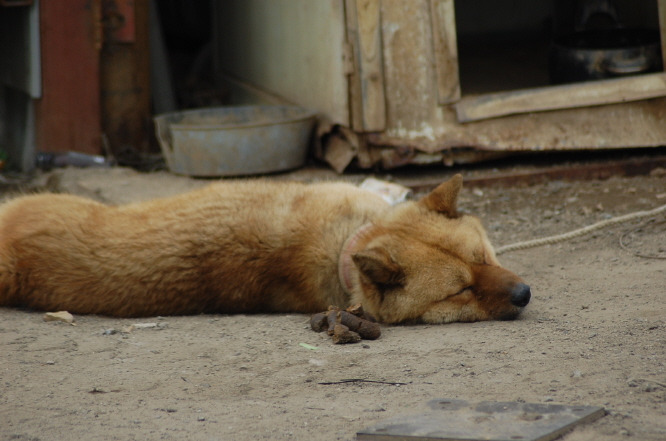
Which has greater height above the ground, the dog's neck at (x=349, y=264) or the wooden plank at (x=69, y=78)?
the wooden plank at (x=69, y=78)

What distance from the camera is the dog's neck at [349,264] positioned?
156 inches

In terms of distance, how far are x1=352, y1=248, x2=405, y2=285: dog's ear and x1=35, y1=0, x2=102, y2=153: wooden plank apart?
430 centimetres

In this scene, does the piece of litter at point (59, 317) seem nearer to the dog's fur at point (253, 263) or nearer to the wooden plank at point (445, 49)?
the dog's fur at point (253, 263)

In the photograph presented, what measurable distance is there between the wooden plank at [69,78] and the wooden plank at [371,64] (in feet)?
8.22

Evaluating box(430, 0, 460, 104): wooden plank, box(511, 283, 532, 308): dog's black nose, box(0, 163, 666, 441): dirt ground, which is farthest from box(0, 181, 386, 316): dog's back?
box(430, 0, 460, 104): wooden plank

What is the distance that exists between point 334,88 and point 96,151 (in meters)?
2.34

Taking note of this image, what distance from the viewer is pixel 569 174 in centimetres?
627

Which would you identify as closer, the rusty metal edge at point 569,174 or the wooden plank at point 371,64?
the wooden plank at point 371,64

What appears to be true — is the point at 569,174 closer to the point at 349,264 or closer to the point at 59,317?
the point at 349,264

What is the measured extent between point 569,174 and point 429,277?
2914 millimetres

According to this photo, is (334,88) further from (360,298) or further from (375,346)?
(375,346)

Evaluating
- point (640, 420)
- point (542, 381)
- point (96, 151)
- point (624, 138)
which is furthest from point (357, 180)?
point (640, 420)

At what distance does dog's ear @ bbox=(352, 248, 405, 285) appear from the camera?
12.1 feet

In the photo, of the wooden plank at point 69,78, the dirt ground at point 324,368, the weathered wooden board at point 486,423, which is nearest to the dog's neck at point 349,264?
the dirt ground at point 324,368
